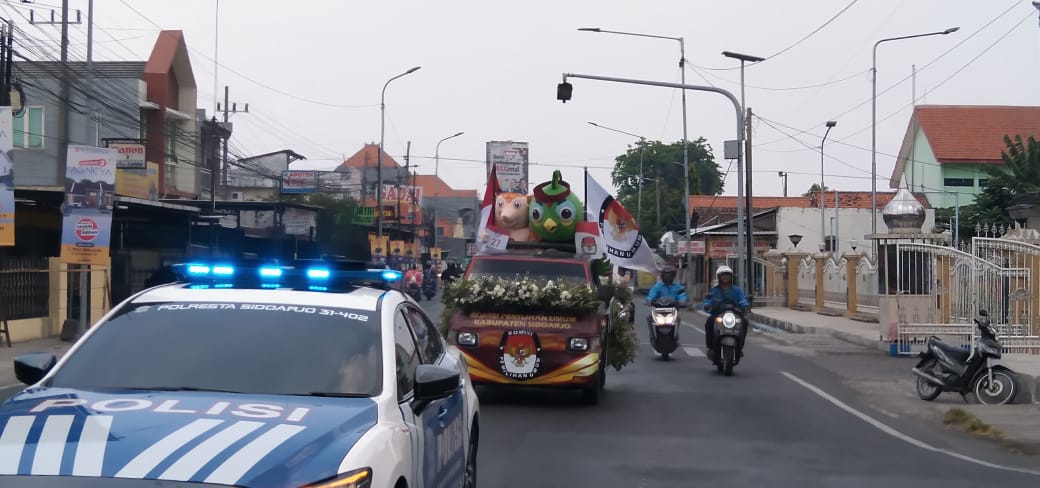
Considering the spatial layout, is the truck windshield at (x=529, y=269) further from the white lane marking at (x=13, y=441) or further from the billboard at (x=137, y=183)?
the billboard at (x=137, y=183)

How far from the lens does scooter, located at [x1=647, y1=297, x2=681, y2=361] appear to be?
65.2 feet

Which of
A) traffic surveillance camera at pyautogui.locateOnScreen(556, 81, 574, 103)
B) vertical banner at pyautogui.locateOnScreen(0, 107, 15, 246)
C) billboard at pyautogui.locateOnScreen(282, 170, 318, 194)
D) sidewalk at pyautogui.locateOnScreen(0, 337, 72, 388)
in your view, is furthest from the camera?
billboard at pyautogui.locateOnScreen(282, 170, 318, 194)

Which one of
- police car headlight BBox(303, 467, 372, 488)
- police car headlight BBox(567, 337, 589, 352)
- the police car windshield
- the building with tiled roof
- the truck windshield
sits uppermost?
the building with tiled roof

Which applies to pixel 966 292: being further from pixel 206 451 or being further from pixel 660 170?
pixel 660 170

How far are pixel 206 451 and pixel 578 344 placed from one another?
30.3 ft

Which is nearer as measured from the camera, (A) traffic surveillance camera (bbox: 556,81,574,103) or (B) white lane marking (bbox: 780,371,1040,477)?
(B) white lane marking (bbox: 780,371,1040,477)

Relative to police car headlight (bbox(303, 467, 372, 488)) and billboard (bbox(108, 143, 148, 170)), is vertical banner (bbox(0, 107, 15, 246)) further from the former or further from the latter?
police car headlight (bbox(303, 467, 372, 488))

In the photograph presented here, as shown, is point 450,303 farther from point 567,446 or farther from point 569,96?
point 569,96

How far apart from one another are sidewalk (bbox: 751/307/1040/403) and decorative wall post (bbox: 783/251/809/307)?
0.82m

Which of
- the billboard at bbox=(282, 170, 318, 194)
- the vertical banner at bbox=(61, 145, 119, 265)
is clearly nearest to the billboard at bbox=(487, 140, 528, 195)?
the billboard at bbox=(282, 170, 318, 194)

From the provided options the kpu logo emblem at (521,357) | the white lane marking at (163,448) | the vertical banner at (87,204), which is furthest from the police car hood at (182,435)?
the vertical banner at (87,204)

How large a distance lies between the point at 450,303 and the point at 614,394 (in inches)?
109

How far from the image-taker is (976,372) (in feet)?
47.2

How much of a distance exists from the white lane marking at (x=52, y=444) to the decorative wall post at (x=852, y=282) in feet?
104
